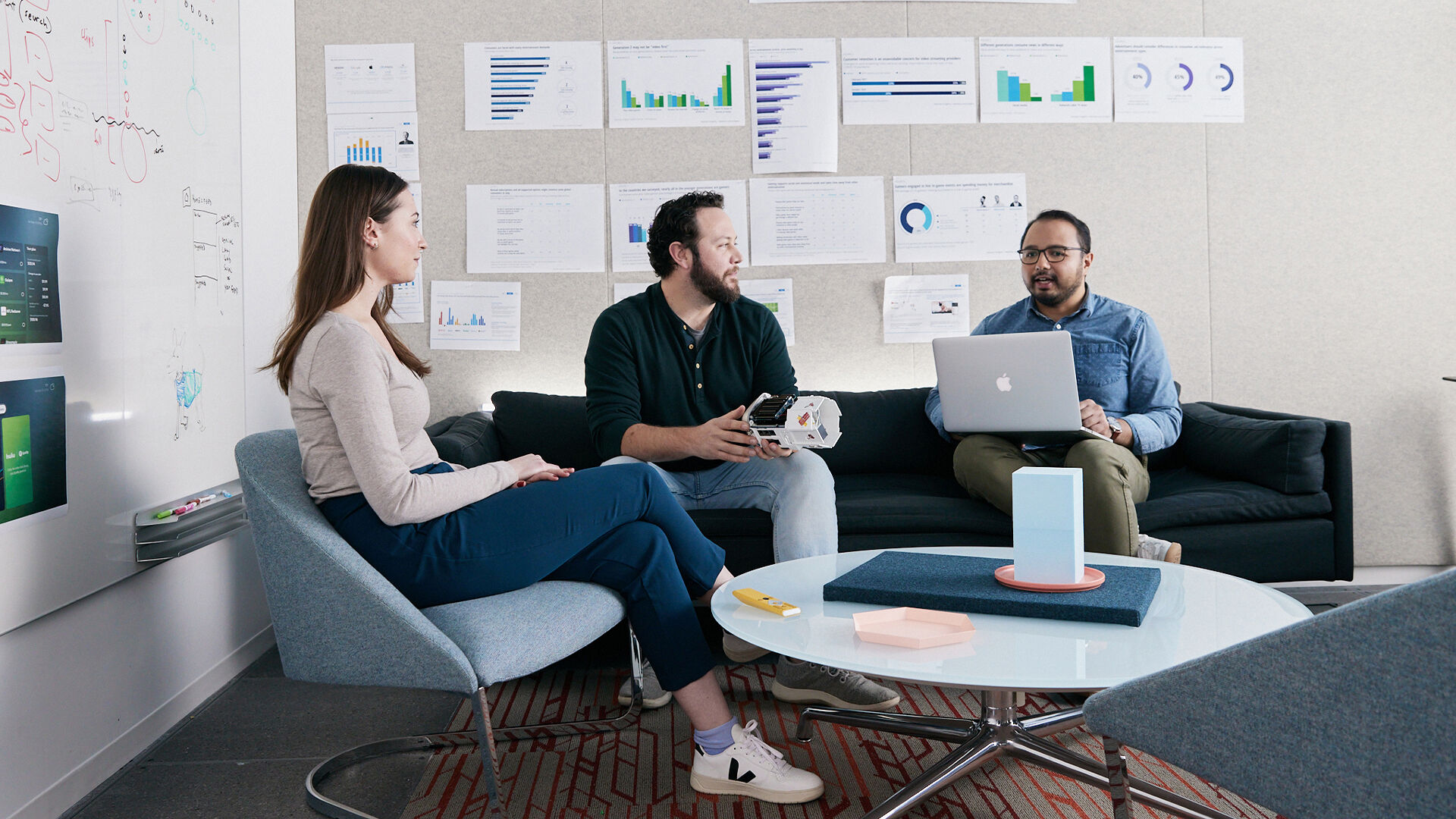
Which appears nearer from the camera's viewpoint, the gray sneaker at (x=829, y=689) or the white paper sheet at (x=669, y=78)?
the gray sneaker at (x=829, y=689)

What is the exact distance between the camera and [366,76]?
10.6ft

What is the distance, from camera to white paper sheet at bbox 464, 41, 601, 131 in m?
3.23

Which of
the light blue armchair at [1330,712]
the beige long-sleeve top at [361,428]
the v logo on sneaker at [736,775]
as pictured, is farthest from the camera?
the v logo on sneaker at [736,775]

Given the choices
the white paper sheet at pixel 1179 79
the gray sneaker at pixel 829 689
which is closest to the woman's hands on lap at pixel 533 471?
the gray sneaker at pixel 829 689

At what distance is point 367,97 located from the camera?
323cm

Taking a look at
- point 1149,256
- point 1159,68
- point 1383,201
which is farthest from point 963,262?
point 1383,201

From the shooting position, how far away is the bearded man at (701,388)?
7.34ft

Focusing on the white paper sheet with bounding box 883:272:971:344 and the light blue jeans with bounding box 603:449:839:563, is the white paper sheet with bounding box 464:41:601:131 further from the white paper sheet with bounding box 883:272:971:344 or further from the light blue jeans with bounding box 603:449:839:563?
the light blue jeans with bounding box 603:449:839:563

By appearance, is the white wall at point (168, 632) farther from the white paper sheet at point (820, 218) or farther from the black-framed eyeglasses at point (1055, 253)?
the black-framed eyeglasses at point (1055, 253)

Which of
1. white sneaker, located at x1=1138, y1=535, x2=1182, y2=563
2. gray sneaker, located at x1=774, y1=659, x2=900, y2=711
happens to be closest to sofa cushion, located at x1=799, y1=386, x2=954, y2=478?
white sneaker, located at x1=1138, y1=535, x2=1182, y2=563

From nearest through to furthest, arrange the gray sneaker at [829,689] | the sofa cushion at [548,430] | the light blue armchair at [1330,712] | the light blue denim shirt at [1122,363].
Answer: the light blue armchair at [1330,712] < the gray sneaker at [829,689] < the light blue denim shirt at [1122,363] < the sofa cushion at [548,430]

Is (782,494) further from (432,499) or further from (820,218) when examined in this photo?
(820,218)

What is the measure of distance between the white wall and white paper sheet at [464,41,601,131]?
0.63m

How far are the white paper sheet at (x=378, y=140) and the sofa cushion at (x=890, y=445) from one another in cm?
163
